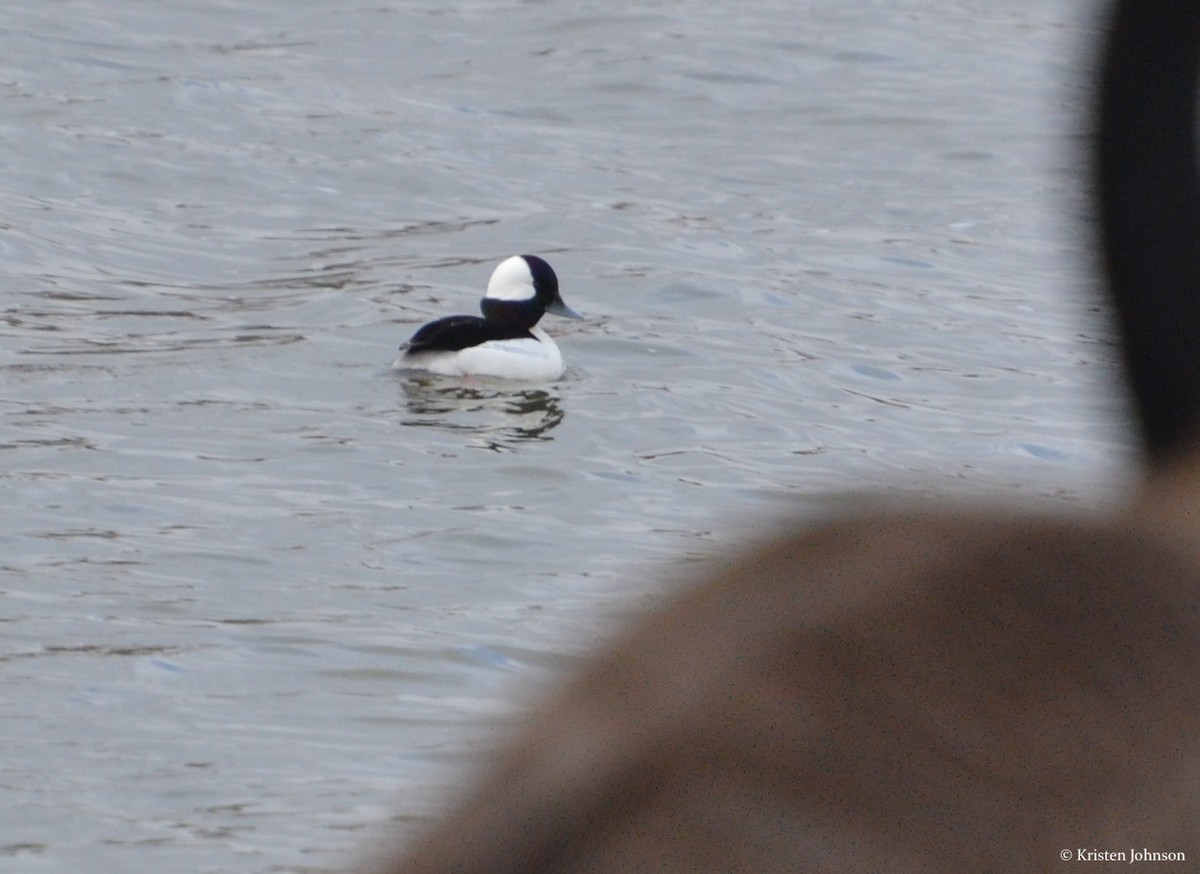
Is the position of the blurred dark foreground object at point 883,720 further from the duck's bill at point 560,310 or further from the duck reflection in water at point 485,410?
the duck's bill at point 560,310

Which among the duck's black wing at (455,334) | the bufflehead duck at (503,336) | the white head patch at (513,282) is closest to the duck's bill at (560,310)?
the bufflehead duck at (503,336)

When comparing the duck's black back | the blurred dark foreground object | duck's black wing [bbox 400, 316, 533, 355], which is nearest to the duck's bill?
duck's black wing [bbox 400, 316, 533, 355]

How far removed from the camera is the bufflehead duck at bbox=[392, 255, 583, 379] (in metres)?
13.1

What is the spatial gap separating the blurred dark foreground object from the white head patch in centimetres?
1369

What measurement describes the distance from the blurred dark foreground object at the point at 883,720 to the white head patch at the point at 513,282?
13.7 m

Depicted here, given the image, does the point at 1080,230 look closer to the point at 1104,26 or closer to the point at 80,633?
the point at 1104,26

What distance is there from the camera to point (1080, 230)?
123cm

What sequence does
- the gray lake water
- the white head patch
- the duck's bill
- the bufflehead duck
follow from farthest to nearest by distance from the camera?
the duck's bill, the white head patch, the bufflehead duck, the gray lake water

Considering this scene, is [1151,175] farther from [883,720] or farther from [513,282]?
[513,282]

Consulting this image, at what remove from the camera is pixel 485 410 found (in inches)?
515

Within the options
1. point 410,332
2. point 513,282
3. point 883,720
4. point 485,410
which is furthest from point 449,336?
point 883,720

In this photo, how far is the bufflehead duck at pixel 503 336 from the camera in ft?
43.0

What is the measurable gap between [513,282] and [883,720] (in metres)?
13.9

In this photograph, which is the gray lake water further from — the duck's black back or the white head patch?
the white head patch
